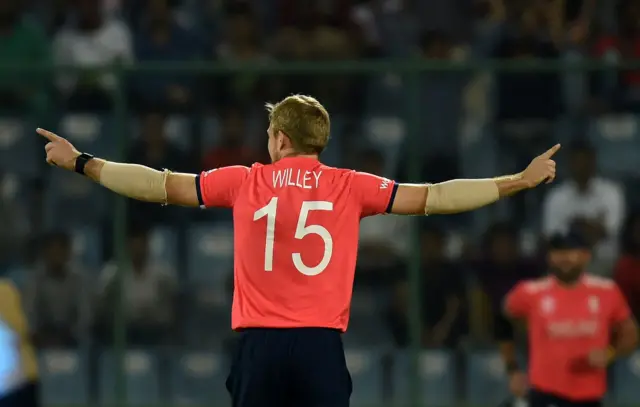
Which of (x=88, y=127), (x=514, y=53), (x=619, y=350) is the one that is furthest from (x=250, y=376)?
(x=514, y=53)

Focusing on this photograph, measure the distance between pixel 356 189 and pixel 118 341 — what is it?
4.81m

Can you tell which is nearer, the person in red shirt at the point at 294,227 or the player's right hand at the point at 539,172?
the person in red shirt at the point at 294,227

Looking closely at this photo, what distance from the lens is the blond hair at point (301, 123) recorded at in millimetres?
5664

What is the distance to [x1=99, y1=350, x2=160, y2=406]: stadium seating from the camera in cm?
998

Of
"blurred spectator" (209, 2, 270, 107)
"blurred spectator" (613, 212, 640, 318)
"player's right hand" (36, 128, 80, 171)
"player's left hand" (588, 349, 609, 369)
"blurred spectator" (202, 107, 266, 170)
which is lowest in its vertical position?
"player's left hand" (588, 349, 609, 369)

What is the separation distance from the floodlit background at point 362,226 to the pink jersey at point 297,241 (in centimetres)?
422

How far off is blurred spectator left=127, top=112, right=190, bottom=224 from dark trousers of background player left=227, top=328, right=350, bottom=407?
15.2 ft

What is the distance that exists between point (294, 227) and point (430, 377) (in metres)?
4.62

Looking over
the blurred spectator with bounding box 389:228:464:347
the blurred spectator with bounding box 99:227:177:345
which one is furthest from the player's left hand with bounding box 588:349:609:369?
the blurred spectator with bounding box 99:227:177:345

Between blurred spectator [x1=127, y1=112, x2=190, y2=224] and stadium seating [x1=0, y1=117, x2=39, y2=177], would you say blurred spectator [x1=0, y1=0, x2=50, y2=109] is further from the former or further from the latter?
blurred spectator [x1=127, y1=112, x2=190, y2=224]

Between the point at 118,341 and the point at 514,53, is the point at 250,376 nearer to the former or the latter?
the point at 118,341

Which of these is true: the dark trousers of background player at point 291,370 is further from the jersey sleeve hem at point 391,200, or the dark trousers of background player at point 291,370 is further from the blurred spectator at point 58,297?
the blurred spectator at point 58,297

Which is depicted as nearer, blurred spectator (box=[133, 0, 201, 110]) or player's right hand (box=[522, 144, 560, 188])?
player's right hand (box=[522, 144, 560, 188])

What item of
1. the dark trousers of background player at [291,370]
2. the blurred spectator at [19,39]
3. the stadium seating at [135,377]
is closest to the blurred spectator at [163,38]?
the blurred spectator at [19,39]
